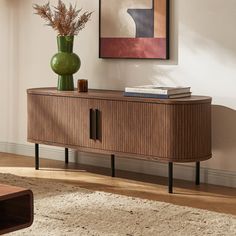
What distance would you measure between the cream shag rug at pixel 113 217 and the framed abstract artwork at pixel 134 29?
1297 mm

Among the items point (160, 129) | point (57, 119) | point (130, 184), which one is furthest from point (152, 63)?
point (130, 184)

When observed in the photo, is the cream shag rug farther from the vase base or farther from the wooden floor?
the vase base

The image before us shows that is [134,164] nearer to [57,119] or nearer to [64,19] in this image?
[57,119]

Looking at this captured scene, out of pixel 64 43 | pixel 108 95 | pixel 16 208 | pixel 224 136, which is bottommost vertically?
pixel 16 208

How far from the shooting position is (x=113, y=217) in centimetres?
389

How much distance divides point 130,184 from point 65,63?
3.68 ft

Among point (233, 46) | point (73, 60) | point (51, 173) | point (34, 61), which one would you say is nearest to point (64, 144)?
point (51, 173)

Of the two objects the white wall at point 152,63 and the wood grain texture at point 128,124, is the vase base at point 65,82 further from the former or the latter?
the white wall at point 152,63

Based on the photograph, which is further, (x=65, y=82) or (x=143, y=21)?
(x=65, y=82)

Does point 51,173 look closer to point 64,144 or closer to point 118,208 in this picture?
point 64,144

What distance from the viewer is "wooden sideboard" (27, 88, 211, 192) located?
4.63m

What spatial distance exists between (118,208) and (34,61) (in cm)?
237

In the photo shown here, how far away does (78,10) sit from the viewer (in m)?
5.66

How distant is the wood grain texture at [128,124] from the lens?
462cm
